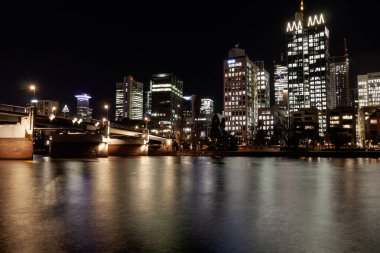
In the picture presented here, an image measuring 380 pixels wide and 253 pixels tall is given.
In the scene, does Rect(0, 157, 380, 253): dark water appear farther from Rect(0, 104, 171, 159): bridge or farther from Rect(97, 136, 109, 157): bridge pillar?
Rect(97, 136, 109, 157): bridge pillar

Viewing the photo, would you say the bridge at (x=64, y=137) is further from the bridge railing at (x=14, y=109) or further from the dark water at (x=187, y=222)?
the dark water at (x=187, y=222)

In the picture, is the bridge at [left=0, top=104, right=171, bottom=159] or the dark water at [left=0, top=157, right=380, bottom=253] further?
the bridge at [left=0, top=104, right=171, bottom=159]

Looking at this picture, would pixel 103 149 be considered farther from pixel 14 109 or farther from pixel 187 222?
pixel 187 222

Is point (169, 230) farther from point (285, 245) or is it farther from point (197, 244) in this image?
point (285, 245)

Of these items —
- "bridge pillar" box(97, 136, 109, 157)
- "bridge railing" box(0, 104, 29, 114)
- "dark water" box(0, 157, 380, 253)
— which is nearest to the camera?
"dark water" box(0, 157, 380, 253)

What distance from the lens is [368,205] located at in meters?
13.0

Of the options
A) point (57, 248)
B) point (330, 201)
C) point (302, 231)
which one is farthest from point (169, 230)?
point (330, 201)

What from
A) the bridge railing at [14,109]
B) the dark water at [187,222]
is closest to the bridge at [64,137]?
the bridge railing at [14,109]

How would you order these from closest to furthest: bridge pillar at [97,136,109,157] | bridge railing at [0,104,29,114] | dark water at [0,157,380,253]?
dark water at [0,157,380,253] < bridge railing at [0,104,29,114] < bridge pillar at [97,136,109,157]

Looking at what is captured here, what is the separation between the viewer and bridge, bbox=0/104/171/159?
174 feet

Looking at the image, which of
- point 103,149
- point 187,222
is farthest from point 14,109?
point 187,222

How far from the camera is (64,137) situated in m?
81.0

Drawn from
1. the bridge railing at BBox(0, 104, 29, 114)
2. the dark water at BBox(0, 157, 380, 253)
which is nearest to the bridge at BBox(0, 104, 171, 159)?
the bridge railing at BBox(0, 104, 29, 114)

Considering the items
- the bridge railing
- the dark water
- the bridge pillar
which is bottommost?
the dark water
